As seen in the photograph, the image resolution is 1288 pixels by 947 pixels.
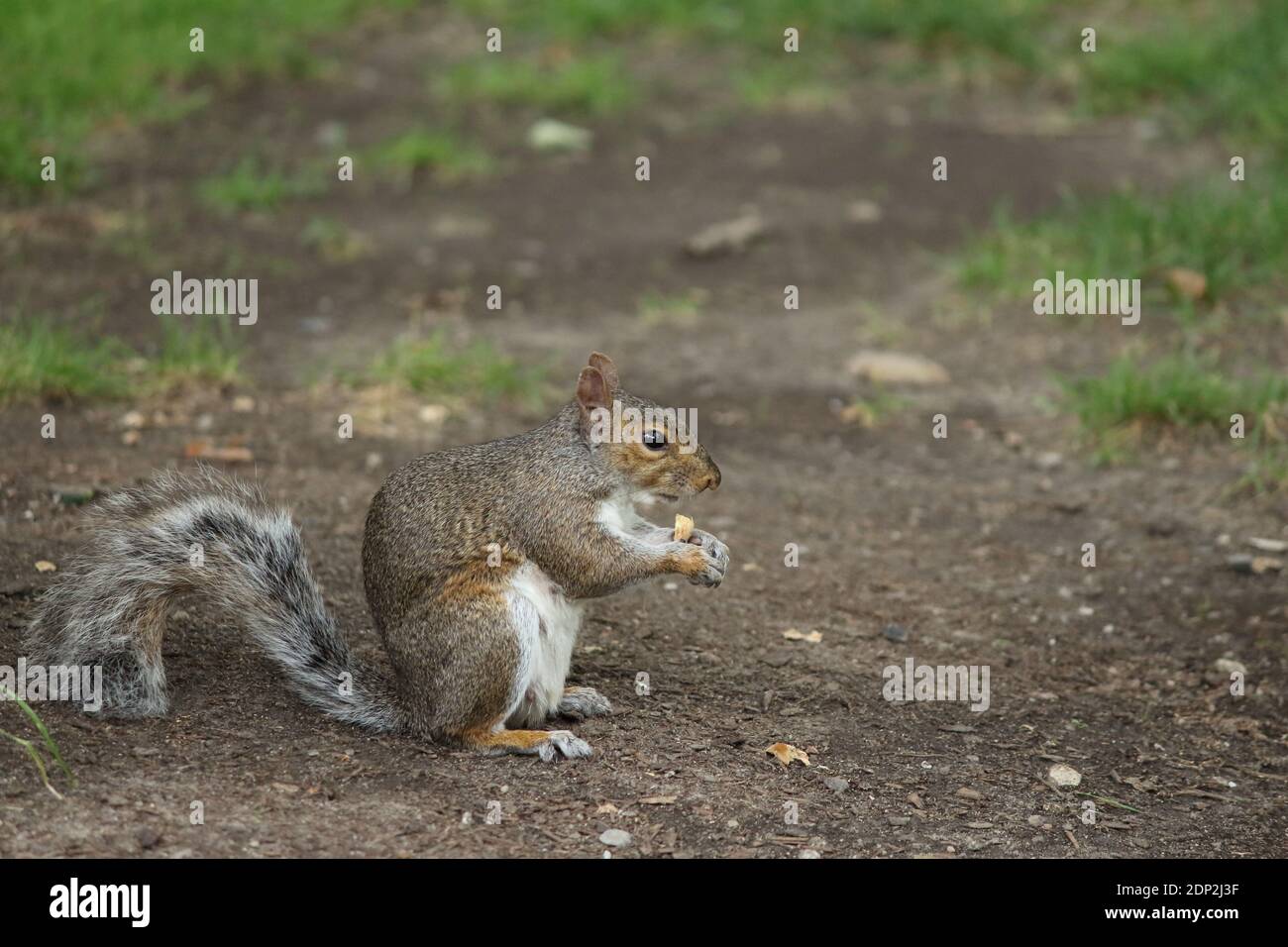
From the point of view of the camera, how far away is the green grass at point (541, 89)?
9.83 metres

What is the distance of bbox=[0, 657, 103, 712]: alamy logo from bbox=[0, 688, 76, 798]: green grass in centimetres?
12

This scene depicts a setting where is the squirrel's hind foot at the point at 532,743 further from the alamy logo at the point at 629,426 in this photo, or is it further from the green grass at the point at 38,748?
the green grass at the point at 38,748

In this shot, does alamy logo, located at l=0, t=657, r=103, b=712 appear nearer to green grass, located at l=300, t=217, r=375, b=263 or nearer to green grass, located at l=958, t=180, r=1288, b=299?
green grass, located at l=300, t=217, r=375, b=263

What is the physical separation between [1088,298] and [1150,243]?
446 mm

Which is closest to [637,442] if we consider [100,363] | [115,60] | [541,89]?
[100,363]

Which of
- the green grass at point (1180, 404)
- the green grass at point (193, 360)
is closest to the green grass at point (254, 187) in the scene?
the green grass at point (193, 360)

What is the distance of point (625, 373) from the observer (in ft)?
22.6

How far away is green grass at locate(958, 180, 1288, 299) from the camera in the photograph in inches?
279

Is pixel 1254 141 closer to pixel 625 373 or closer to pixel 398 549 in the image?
pixel 625 373

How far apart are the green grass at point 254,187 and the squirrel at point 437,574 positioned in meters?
4.64

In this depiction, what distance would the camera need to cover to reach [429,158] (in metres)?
8.95
